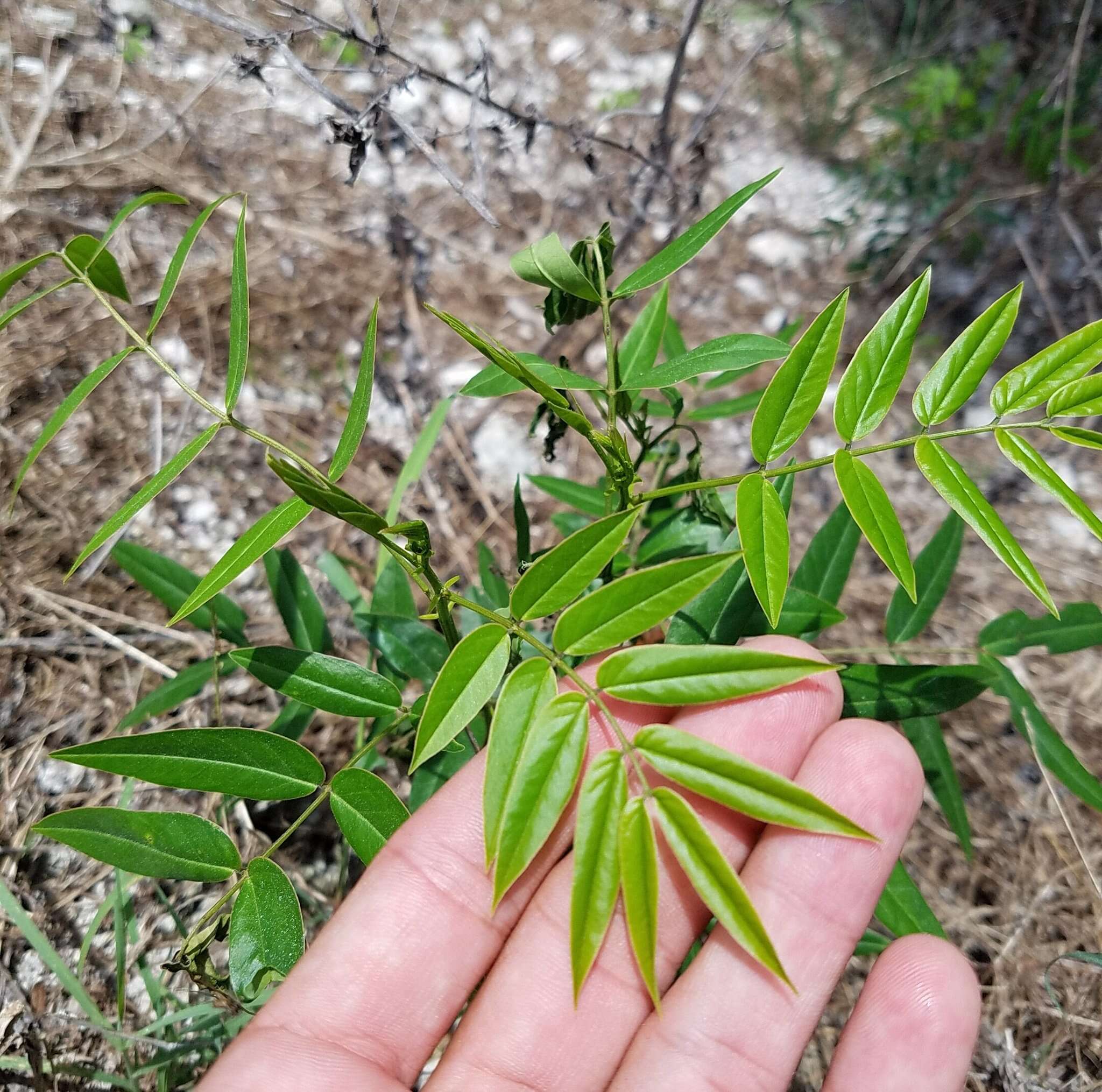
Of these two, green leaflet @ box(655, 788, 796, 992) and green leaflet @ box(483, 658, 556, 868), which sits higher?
green leaflet @ box(483, 658, 556, 868)

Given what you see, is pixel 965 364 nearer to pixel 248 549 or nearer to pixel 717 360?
pixel 717 360

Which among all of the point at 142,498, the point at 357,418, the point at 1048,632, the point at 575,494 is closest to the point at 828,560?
the point at 1048,632

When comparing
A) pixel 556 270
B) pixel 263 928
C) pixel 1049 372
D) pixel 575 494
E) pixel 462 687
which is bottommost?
pixel 263 928

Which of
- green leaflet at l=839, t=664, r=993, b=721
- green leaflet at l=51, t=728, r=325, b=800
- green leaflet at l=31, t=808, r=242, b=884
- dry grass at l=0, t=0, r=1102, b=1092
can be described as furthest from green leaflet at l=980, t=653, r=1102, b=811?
green leaflet at l=31, t=808, r=242, b=884

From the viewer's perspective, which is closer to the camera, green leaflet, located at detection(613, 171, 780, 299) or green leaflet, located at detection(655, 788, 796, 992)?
green leaflet, located at detection(655, 788, 796, 992)

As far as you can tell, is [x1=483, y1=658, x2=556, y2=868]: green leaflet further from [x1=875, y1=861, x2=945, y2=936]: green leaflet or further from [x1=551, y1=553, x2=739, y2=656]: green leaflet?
[x1=875, y1=861, x2=945, y2=936]: green leaflet

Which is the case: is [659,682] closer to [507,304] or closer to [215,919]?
[215,919]

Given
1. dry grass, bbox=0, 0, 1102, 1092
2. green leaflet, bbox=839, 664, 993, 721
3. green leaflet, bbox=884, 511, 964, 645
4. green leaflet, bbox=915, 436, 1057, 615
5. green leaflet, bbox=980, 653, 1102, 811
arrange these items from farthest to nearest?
dry grass, bbox=0, 0, 1102, 1092 < green leaflet, bbox=884, 511, 964, 645 < green leaflet, bbox=980, 653, 1102, 811 < green leaflet, bbox=839, 664, 993, 721 < green leaflet, bbox=915, 436, 1057, 615
